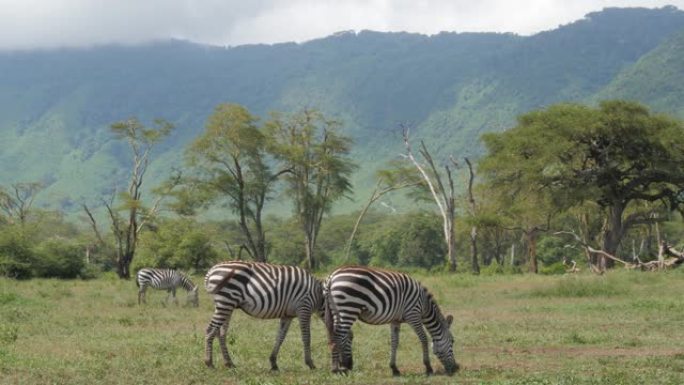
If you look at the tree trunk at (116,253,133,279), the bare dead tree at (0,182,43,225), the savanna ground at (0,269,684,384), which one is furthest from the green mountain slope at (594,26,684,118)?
the savanna ground at (0,269,684,384)

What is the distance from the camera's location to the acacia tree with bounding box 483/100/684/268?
44.1 m

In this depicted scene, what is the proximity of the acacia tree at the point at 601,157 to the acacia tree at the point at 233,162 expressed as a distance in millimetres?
15543

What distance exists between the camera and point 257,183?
55500 millimetres

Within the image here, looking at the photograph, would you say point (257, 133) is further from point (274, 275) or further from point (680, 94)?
point (680, 94)

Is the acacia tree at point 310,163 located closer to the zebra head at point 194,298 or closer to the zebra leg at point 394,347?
the zebra head at point 194,298

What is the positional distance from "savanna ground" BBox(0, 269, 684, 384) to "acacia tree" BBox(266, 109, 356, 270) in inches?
1034

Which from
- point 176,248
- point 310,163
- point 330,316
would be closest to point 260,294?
point 330,316

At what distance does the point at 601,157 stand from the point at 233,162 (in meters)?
22.2

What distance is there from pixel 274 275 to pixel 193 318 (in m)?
10.9

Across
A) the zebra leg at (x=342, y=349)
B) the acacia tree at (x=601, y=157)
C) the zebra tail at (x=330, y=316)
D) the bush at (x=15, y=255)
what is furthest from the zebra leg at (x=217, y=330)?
the bush at (x=15, y=255)

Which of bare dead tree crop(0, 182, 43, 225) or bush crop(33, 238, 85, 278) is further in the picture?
bare dead tree crop(0, 182, 43, 225)

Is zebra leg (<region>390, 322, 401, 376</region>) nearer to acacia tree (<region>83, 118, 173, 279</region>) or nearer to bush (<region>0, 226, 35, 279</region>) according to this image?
bush (<region>0, 226, 35, 279</region>)

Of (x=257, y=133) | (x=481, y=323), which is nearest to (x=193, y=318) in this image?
(x=481, y=323)

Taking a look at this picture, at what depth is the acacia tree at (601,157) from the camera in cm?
4412
